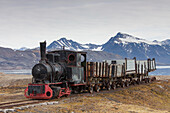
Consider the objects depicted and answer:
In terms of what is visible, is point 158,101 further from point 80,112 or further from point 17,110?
point 17,110

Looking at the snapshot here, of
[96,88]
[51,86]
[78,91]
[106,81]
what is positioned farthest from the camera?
[106,81]

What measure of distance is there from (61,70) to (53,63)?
103 cm

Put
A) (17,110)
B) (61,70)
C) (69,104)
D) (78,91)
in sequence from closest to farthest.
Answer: (17,110), (69,104), (61,70), (78,91)

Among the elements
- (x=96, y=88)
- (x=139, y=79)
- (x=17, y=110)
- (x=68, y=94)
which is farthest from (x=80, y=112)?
(x=139, y=79)

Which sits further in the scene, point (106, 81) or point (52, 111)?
point (106, 81)

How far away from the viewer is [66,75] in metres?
21.1

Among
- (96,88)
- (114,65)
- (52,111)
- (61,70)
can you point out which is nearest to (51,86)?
(61,70)

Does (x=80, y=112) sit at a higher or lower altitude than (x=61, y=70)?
lower

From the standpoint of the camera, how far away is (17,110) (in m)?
14.6

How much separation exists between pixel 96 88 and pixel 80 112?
30.7 ft

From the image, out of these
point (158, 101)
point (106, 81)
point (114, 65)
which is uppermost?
point (114, 65)

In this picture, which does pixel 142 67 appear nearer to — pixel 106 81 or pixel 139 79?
pixel 139 79

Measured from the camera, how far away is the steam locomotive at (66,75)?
1867 cm

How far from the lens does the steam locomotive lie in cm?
1867
